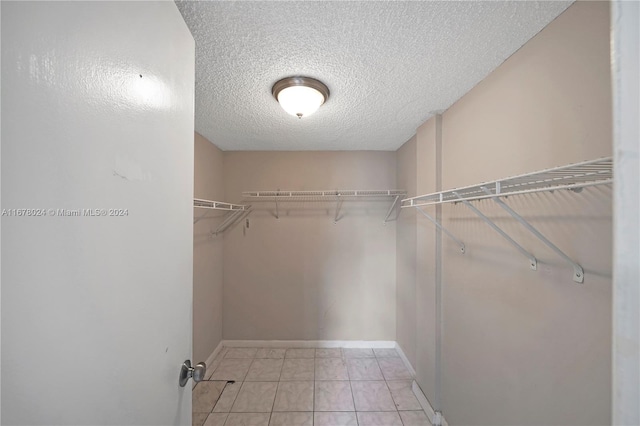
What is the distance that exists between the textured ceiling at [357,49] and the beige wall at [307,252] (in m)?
0.87

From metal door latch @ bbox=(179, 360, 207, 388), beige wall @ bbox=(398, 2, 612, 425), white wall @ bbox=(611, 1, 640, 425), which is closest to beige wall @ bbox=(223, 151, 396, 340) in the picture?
beige wall @ bbox=(398, 2, 612, 425)

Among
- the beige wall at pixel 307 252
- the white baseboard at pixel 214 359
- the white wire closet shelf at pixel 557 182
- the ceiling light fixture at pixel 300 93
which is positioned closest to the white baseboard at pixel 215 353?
the white baseboard at pixel 214 359

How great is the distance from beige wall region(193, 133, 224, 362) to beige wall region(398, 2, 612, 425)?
2002mm

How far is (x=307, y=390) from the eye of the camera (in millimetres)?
1875

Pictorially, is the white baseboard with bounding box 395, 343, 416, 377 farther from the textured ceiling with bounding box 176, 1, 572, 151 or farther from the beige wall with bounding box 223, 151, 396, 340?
the textured ceiling with bounding box 176, 1, 572, 151

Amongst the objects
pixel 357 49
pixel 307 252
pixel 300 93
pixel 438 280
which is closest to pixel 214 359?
pixel 307 252

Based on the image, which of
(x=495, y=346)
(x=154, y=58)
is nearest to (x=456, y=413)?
(x=495, y=346)

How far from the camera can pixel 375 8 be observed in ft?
2.65

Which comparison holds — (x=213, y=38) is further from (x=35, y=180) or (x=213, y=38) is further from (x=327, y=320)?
(x=327, y=320)

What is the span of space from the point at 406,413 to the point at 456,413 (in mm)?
426

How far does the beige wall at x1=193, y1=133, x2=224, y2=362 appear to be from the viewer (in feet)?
6.39

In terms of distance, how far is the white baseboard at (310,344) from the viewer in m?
2.47

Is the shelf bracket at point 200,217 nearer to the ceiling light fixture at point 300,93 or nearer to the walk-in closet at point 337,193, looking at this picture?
the walk-in closet at point 337,193

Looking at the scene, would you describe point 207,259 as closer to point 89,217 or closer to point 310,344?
point 310,344
